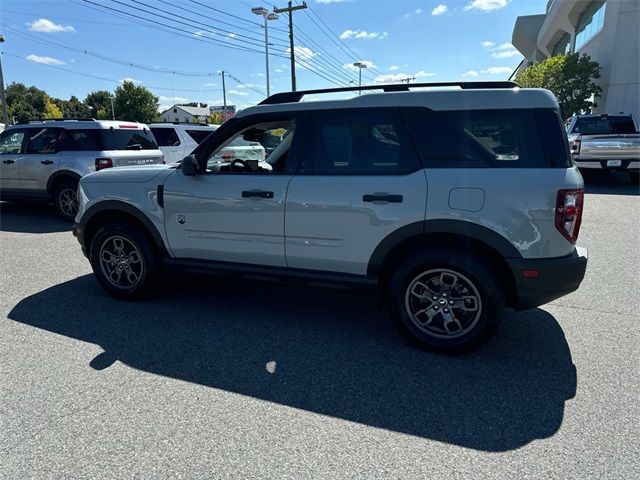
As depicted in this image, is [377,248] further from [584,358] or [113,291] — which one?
[113,291]

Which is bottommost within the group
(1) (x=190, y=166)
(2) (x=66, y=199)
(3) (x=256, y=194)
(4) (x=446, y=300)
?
(4) (x=446, y=300)

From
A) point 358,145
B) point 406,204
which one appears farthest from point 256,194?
point 406,204

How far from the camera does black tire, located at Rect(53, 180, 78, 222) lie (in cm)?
841

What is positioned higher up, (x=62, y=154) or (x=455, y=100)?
(x=455, y=100)

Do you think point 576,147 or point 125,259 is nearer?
point 125,259

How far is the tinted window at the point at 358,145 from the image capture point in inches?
132

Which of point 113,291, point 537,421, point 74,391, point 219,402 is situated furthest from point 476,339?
point 113,291

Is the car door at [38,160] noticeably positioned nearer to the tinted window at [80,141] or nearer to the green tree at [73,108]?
the tinted window at [80,141]

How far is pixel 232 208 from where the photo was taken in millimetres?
3857

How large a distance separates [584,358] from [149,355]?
10.8ft

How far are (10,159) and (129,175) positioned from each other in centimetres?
615

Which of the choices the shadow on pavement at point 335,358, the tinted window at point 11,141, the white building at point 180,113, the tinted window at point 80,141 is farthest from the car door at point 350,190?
the white building at point 180,113

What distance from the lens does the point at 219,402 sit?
2.78 meters

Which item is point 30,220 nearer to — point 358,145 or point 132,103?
point 358,145
